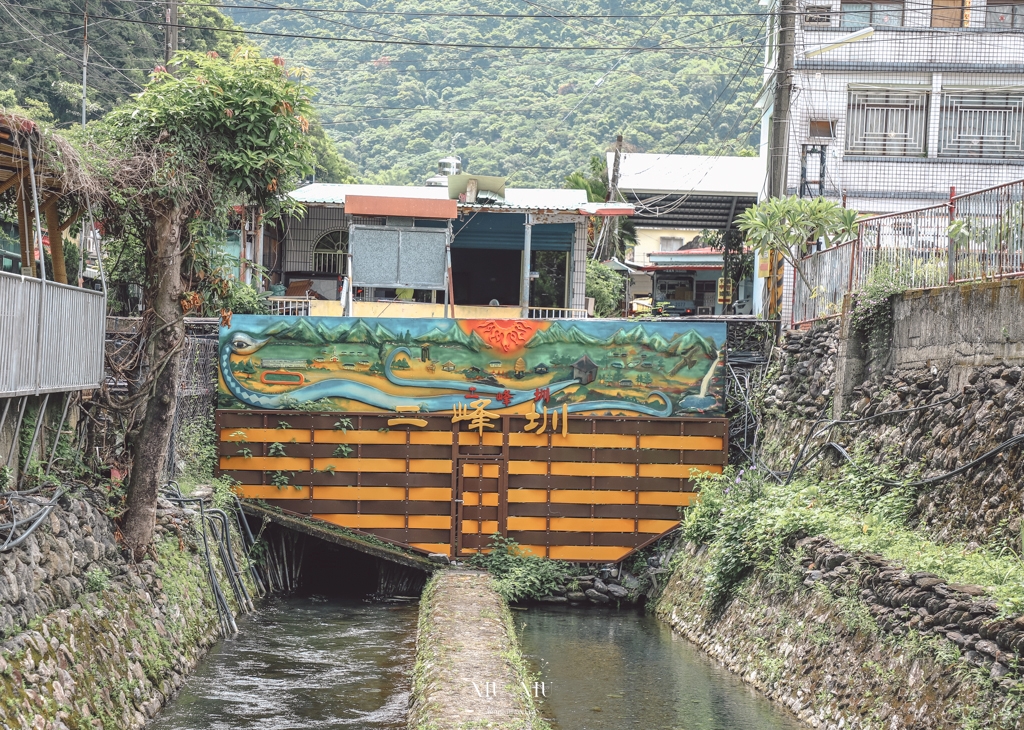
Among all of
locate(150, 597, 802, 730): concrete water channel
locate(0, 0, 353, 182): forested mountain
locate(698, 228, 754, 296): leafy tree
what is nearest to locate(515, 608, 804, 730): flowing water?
locate(150, 597, 802, 730): concrete water channel

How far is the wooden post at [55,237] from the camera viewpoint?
39.0 ft

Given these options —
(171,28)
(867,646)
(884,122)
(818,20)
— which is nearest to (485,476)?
(867,646)

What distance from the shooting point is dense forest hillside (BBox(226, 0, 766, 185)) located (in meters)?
47.4

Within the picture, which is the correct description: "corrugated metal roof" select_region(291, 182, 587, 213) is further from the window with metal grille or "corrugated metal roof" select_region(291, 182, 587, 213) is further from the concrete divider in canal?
the concrete divider in canal

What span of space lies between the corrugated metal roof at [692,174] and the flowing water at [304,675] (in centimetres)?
1457

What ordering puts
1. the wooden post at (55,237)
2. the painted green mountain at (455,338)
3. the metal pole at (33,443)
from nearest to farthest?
the metal pole at (33,443) → the wooden post at (55,237) → the painted green mountain at (455,338)

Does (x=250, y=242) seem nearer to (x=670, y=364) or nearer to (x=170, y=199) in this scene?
(x=670, y=364)

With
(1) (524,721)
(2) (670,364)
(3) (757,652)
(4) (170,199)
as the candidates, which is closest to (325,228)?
(2) (670,364)

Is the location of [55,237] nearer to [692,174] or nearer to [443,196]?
[443,196]

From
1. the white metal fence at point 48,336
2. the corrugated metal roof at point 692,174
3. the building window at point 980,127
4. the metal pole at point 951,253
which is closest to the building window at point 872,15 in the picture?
the building window at point 980,127

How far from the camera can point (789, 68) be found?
63.9 ft

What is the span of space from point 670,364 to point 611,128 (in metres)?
31.3

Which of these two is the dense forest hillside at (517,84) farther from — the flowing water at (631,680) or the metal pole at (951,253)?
the metal pole at (951,253)

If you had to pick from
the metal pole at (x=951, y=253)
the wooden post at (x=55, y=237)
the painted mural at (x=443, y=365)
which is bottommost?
the painted mural at (x=443, y=365)
